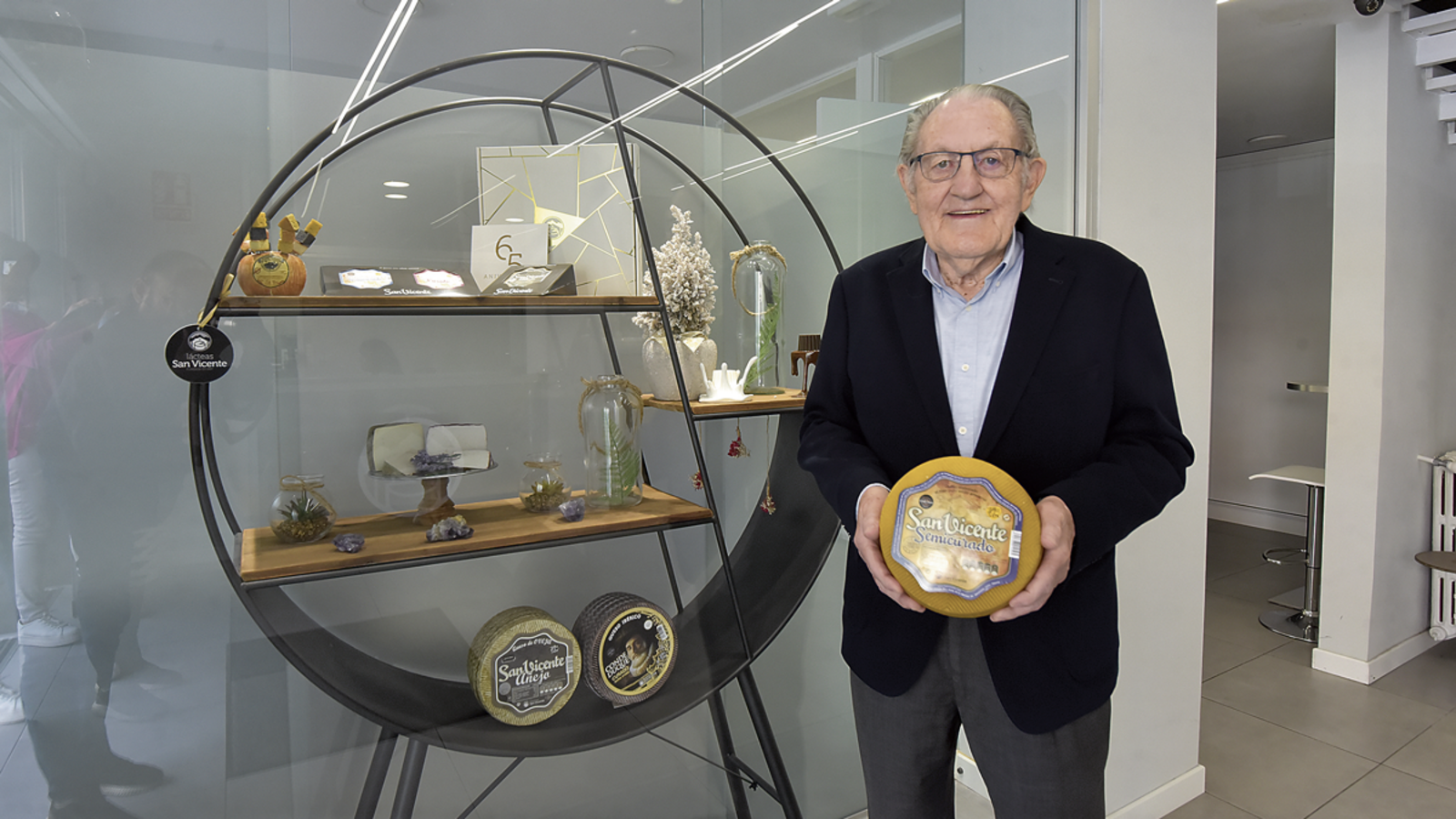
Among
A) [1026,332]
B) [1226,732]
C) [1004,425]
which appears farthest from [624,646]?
[1226,732]

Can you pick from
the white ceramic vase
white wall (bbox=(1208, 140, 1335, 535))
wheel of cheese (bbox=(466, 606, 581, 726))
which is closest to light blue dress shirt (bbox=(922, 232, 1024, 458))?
the white ceramic vase

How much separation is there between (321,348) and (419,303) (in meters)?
0.23

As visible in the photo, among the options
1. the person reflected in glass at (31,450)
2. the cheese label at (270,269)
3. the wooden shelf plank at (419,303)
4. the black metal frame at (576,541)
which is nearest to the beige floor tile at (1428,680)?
the black metal frame at (576,541)

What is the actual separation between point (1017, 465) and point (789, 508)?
0.81 meters

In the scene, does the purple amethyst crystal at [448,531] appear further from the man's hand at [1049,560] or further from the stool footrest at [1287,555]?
the stool footrest at [1287,555]

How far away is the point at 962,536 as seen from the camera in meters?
1.16

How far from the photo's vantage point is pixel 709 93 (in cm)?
191

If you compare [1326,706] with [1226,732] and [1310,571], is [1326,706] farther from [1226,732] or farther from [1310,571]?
[1310,571]

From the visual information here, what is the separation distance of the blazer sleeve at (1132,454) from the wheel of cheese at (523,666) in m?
0.97

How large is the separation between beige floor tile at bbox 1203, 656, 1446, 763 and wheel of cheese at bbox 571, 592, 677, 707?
9.13 ft

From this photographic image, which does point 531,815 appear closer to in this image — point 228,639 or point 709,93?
point 228,639

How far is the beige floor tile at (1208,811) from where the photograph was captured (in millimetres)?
2500

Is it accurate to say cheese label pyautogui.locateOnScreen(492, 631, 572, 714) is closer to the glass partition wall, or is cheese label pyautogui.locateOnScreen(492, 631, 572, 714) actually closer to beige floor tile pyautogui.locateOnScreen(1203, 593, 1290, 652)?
the glass partition wall

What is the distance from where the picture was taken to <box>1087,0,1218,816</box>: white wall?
7.17 feet
